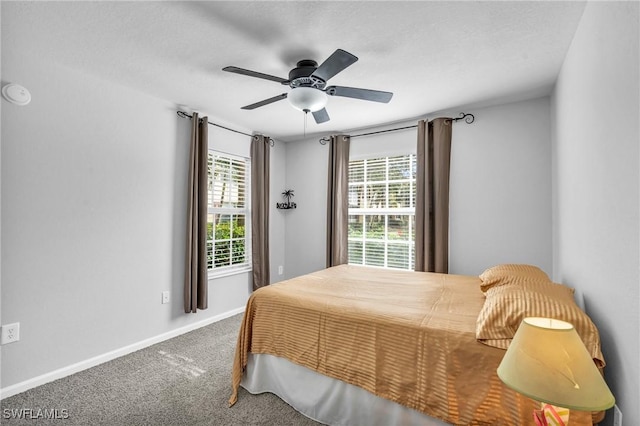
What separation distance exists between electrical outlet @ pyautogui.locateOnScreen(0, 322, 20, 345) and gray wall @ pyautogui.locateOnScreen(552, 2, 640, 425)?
3.47 m

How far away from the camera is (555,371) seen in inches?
37.0

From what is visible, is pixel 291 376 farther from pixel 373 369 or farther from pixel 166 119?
pixel 166 119

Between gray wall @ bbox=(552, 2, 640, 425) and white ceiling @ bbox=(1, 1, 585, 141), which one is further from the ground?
white ceiling @ bbox=(1, 1, 585, 141)

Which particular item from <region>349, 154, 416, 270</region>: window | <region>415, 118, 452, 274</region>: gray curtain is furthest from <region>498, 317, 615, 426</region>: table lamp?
<region>349, 154, 416, 270</region>: window

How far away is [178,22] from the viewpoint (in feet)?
6.09

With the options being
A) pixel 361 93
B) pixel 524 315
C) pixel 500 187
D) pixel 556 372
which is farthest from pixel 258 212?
pixel 556 372

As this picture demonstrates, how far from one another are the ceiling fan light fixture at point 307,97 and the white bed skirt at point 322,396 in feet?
5.90

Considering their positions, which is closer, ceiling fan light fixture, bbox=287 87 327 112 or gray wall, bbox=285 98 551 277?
ceiling fan light fixture, bbox=287 87 327 112

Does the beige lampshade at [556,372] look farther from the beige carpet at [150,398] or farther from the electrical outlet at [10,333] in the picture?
the electrical outlet at [10,333]

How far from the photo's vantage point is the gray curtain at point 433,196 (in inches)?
132

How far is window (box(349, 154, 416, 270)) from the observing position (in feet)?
12.6

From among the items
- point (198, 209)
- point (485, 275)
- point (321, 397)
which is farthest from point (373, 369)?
point (198, 209)

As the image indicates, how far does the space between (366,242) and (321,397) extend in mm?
2489

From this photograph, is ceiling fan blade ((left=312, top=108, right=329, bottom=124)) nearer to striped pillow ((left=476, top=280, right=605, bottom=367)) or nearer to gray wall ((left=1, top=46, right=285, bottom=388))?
gray wall ((left=1, top=46, right=285, bottom=388))
